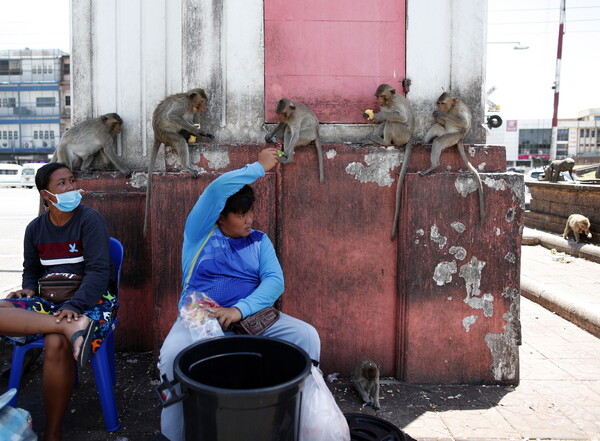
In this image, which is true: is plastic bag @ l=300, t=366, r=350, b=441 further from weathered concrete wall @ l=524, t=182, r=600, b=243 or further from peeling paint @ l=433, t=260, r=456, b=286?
weathered concrete wall @ l=524, t=182, r=600, b=243

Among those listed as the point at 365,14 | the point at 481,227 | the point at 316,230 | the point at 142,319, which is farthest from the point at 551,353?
the point at 142,319

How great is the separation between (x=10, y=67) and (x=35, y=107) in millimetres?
4752

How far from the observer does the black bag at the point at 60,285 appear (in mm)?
2547

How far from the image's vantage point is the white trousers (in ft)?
6.50

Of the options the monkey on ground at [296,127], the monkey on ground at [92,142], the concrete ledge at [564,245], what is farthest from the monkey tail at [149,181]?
the concrete ledge at [564,245]

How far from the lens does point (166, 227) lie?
3037 millimetres

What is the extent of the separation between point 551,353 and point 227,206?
2.80 metres

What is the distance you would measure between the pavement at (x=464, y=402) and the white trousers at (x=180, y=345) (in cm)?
11

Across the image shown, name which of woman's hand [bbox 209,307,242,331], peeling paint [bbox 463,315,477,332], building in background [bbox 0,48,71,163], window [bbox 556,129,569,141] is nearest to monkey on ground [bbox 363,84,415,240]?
peeling paint [bbox 463,315,477,332]

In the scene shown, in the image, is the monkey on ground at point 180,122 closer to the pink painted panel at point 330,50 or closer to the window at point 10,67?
the pink painted panel at point 330,50

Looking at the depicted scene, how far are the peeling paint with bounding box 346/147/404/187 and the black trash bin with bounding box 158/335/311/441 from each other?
4.98 ft

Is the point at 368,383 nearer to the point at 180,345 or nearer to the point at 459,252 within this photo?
the point at 459,252

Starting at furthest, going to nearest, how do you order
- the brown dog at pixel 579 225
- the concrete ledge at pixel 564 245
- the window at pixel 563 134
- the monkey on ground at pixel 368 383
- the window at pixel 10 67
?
the window at pixel 563 134 → the window at pixel 10 67 → the brown dog at pixel 579 225 → the concrete ledge at pixel 564 245 → the monkey on ground at pixel 368 383

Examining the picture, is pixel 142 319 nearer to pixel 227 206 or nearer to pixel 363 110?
pixel 227 206
